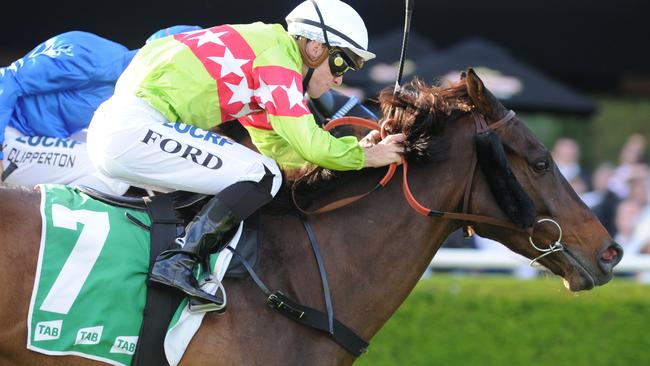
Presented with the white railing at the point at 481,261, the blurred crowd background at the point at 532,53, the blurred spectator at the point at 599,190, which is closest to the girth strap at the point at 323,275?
the white railing at the point at 481,261

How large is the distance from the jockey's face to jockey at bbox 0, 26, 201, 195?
3.37 ft

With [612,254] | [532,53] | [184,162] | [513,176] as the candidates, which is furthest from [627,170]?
[184,162]

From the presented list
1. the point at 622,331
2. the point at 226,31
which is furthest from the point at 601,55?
the point at 226,31

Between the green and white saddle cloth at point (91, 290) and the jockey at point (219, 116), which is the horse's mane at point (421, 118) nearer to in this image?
the jockey at point (219, 116)

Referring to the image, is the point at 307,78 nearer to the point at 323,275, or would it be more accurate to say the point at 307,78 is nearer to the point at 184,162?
the point at 184,162

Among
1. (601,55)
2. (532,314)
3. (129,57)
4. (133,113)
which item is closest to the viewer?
(133,113)

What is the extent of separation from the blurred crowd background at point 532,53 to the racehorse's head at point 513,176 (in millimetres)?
3490

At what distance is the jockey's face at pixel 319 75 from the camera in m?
3.73

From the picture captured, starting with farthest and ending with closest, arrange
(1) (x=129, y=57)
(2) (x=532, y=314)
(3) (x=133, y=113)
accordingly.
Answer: (2) (x=532, y=314) → (1) (x=129, y=57) → (3) (x=133, y=113)

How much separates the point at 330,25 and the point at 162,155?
79cm

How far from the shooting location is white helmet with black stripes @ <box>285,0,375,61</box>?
3693 millimetres

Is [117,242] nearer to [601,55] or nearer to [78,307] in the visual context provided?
[78,307]

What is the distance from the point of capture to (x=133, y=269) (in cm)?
341

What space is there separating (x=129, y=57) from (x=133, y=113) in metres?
1.35
